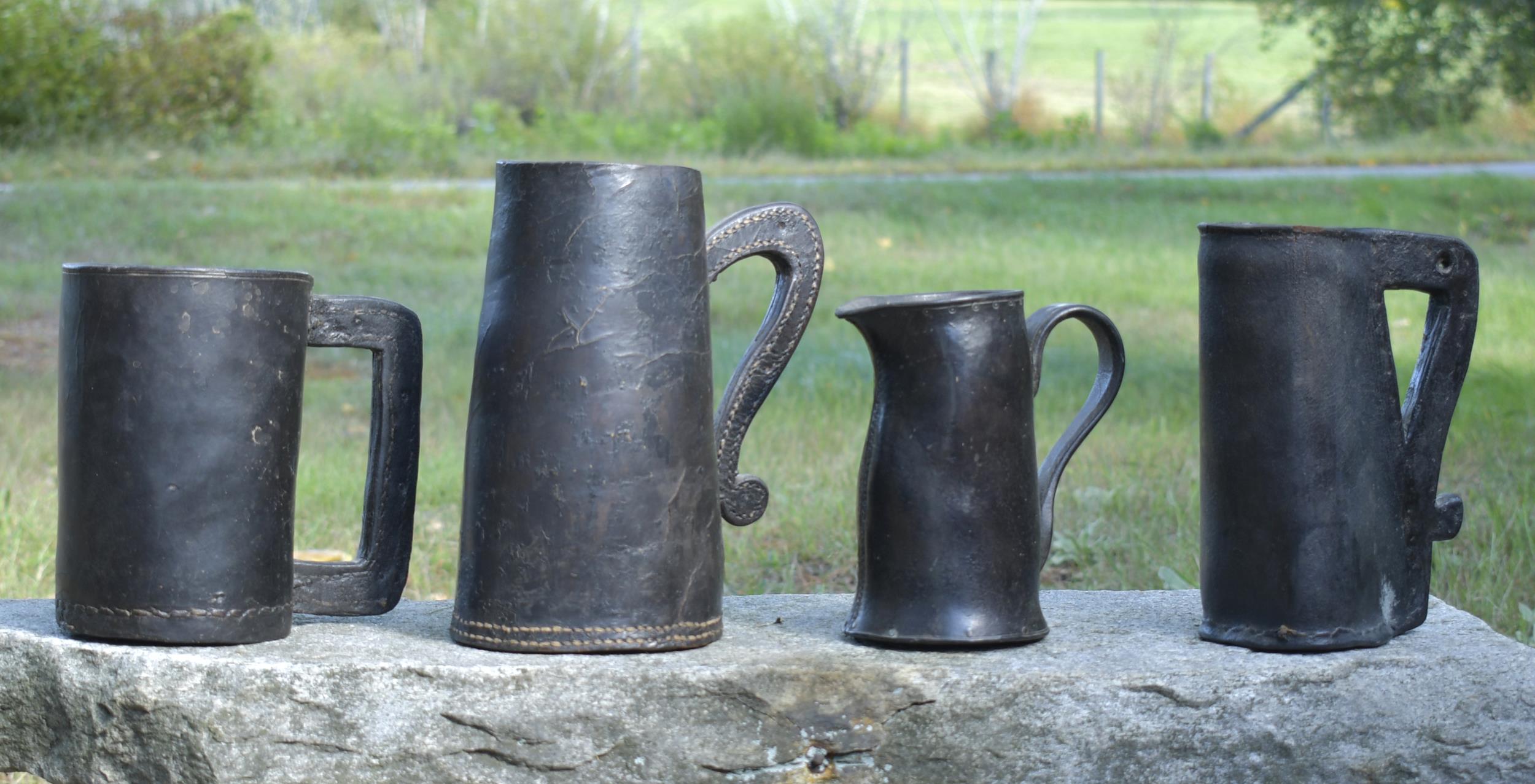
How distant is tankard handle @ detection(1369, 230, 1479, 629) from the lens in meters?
1.79

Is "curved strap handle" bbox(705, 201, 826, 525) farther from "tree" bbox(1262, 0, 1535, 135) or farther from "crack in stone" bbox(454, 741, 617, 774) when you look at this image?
"tree" bbox(1262, 0, 1535, 135)

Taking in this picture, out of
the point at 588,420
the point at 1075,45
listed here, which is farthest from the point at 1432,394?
the point at 1075,45

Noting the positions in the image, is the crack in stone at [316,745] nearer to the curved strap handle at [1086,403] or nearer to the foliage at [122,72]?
the curved strap handle at [1086,403]

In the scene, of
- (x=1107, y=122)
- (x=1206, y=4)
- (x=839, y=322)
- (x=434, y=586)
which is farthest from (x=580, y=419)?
(x=1206, y=4)

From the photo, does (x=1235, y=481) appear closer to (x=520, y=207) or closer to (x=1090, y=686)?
(x=1090, y=686)

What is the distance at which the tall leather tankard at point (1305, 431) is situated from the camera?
5.56 ft

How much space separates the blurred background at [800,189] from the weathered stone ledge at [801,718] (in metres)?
0.82

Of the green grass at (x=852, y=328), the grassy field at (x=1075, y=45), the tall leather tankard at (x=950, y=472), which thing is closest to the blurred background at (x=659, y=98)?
the grassy field at (x=1075, y=45)

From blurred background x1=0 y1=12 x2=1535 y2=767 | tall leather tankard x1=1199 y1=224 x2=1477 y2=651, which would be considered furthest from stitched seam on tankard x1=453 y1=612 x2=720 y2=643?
blurred background x1=0 y1=12 x2=1535 y2=767

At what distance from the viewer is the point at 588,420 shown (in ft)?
5.47

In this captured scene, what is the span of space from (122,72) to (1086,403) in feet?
41.3

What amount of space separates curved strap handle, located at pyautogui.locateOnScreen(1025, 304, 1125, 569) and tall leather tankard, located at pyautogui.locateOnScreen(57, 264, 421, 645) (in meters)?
0.90

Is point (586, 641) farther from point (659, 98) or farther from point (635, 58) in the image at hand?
point (635, 58)

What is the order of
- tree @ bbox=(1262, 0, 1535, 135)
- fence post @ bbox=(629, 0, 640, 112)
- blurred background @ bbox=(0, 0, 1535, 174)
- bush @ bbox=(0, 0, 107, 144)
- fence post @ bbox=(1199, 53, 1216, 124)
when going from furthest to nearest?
fence post @ bbox=(629, 0, 640, 112) < fence post @ bbox=(1199, 53, 1216, 124) < tree @ bbox=(1262, 0, 1535, 135) < blurred background @ bbox=(0, 0, 1535, 174) < bush @ bbox=(0, 0, 107, 144)
